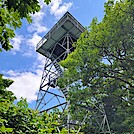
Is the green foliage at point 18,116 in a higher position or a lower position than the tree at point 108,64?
lower

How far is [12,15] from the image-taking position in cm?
296

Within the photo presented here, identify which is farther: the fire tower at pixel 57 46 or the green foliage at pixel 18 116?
the fire tower at pixel 57 46

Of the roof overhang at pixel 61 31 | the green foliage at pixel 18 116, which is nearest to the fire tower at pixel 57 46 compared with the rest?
the roof overhang at pixel 61 31

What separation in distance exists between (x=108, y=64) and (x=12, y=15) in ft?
35.5

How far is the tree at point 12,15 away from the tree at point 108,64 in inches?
370

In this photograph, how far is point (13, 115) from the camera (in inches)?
121

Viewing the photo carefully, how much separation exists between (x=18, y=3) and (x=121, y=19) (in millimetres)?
9914

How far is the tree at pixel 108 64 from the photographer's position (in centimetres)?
1189

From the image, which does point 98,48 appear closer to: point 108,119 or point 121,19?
point 121,19

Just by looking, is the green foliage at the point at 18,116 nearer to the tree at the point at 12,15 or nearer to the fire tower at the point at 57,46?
the tree at the point at 12,15

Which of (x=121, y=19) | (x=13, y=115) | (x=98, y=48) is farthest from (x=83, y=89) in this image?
(x=13, y=115)

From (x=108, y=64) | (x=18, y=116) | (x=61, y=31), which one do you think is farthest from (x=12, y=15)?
(x=61, y=31)

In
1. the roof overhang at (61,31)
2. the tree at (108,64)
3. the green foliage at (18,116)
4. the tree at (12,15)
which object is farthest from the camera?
the roof overhang at (61,31)

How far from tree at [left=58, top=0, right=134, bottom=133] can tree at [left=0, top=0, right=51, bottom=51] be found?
941 centimetres
